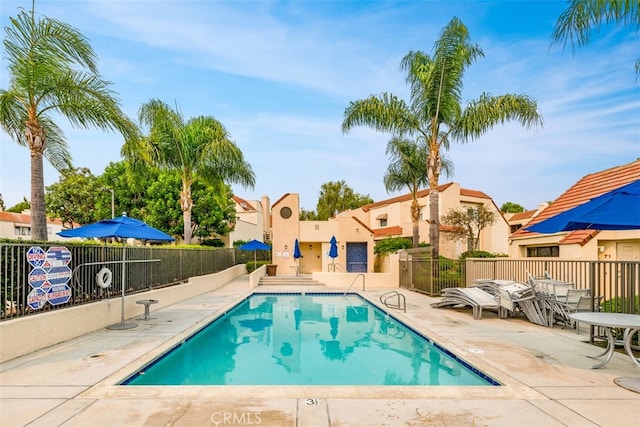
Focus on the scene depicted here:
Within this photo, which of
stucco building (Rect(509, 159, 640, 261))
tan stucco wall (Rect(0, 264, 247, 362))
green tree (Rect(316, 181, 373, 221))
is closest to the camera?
tan stucco wall (Rect(0, 264, 247, 362))

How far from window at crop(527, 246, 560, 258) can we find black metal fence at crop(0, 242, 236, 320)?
17.5 meters

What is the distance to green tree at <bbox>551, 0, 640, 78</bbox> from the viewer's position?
23.3 ft

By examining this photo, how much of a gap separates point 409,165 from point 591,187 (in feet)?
33.2

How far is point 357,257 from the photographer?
25.2 m

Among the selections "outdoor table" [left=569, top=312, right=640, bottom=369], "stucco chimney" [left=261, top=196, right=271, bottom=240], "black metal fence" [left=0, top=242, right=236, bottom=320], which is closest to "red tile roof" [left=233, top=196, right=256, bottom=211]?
"stucco chimney" [left=261, top=196, right=271, bottom=240]

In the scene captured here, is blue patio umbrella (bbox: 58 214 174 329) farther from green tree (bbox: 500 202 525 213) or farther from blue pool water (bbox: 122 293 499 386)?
green tree (bbox: 500 202 525 213)

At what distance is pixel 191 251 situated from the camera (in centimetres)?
1655

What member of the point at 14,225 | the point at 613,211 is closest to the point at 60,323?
the point at 613,211

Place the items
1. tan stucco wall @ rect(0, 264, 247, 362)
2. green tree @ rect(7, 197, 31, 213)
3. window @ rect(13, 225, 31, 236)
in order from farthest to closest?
green tree @ rect(7, 197, 31, 213), window @ rect(13, 225, 31, 236), tan stucco wall @ rect(0, 264, 247, 362)

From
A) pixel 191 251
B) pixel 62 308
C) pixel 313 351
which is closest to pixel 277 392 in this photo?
pixel 313 351

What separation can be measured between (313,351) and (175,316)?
469cm

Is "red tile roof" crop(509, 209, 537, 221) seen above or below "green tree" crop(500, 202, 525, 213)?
below

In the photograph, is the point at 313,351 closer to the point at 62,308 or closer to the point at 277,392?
the point at 277,392

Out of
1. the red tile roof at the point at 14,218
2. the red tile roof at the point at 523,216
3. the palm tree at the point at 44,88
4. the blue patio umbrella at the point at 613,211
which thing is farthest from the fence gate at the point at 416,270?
the red tile roof at the point at 14,218
